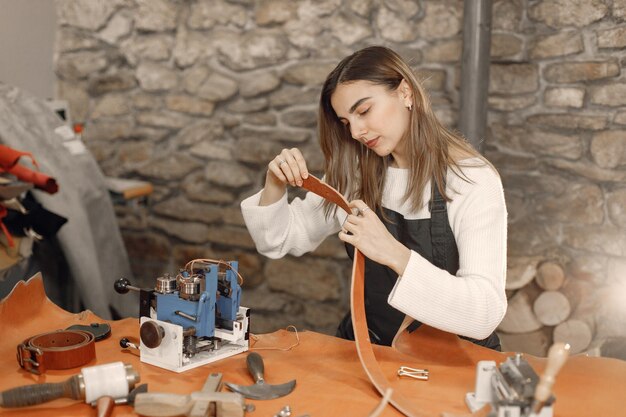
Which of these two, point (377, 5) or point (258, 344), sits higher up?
point (377, 5)

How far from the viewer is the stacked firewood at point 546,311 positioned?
3512mm

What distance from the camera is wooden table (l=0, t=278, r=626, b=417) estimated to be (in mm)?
1656

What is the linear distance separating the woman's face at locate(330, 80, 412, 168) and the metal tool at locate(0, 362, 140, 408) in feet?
3.36

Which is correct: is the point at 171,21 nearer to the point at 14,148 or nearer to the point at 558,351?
the point at 14,148

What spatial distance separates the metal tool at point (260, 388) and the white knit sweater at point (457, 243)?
0.36 metres

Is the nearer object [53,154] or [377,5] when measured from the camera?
[53,154]

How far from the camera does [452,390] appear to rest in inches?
68.6

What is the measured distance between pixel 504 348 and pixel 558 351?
8.05 feet

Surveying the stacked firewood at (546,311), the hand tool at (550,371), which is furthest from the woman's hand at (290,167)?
the stacked firewood at (546,311)

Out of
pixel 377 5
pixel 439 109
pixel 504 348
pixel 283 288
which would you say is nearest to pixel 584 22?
pixel 439 109

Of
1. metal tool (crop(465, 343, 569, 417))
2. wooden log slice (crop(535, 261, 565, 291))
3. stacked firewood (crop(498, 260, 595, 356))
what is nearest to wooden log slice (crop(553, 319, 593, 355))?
stacked firewood (crop(498, 260, 595, 356))

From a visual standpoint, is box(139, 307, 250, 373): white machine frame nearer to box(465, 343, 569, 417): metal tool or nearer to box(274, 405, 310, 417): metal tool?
box(274, 405, 310, 417): metal tool

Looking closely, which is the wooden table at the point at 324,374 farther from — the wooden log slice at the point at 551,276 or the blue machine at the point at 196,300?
the wooden log slice at the point at 551,276

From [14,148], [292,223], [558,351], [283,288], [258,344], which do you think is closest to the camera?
[558,351]
